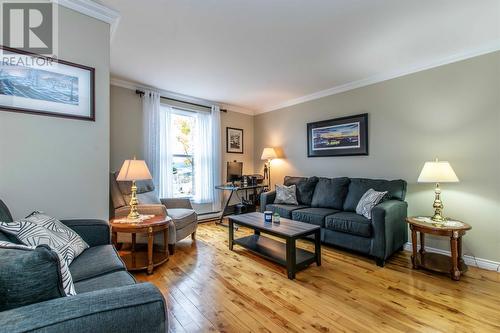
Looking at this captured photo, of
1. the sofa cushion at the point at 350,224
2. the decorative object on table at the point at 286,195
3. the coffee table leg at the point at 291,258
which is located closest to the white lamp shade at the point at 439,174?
the sofa cushion at the point at 350,224

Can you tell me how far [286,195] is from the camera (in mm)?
3939

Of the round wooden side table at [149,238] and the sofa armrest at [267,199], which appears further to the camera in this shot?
the sofa armrest at [267,199]

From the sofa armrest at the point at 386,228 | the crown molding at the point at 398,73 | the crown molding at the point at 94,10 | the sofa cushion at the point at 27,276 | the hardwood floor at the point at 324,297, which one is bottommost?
the hardwood floor at the point at 324,297

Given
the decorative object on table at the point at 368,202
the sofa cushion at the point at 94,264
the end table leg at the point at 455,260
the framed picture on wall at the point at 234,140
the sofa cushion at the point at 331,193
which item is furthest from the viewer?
the framed picture on wall at the point at 234,140

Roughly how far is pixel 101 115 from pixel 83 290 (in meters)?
1.46

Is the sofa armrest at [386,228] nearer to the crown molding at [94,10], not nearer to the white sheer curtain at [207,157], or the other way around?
the white sheer curtain at [207,157]

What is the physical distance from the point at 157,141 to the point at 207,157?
1.04 m

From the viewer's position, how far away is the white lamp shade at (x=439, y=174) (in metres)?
2.44

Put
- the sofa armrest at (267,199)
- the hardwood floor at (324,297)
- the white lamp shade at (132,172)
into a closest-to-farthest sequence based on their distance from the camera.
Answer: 1. the hardwood floor at (324,297)
2. the white lamp shade at (132,172)
3. the sofa armrest at (267,199)

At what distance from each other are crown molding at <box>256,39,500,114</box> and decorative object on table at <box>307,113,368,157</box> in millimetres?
487

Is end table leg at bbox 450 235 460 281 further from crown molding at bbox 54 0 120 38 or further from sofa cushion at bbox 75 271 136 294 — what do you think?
crown molding at bbox 54 0 120 38

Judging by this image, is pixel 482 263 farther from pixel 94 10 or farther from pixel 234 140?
pixel 94 10

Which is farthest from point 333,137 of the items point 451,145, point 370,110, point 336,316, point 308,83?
point 336,316

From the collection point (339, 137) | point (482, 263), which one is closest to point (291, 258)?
point (482, 263)
